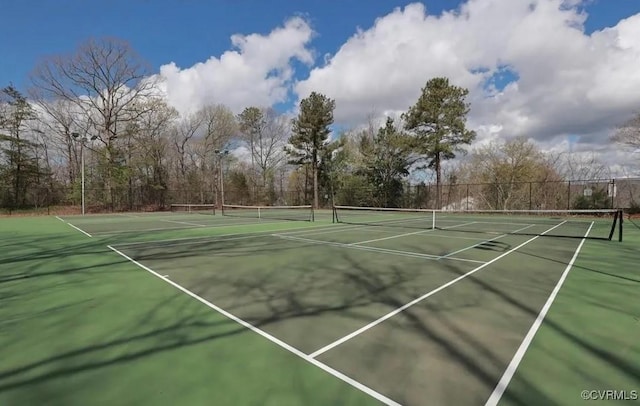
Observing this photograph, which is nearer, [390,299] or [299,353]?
[299,353]

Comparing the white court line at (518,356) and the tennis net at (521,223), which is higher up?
the white court line at (518,356)

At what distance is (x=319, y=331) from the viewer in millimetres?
3611

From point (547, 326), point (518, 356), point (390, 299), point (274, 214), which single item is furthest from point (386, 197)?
point (518, 356)

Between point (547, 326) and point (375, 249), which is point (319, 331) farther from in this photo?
point (375, 249)

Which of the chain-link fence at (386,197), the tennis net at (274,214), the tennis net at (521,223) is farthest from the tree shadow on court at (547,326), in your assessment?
the chain-link fence at (386,197)

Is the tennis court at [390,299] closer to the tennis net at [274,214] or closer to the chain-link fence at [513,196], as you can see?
the tennis net at [274,214]

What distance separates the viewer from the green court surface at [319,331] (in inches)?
99.5

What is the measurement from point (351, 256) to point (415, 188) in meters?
25.3

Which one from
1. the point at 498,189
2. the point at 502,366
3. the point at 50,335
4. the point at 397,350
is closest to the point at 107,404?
the point at 50,335

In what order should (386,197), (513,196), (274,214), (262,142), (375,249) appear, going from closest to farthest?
(375,249) < (274,214) < (513,196) < (386,197) < (262,142)

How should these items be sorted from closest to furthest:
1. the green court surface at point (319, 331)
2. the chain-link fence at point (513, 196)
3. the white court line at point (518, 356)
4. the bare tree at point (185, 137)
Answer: the white court line at point (518, 356) < the green court surface at point (319, 331) < the chain-link fence at point (513, 196) < the bare tree at point (185, 137)

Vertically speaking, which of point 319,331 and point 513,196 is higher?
point 513,196

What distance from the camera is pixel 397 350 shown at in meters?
3.15

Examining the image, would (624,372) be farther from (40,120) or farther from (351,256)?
(40,120)
